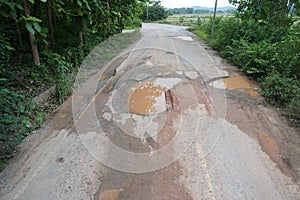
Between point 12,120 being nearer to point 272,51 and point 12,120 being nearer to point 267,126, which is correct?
point 267,126

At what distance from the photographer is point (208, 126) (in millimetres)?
4113

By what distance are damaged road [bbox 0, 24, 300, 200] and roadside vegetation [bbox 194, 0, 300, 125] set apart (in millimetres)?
526

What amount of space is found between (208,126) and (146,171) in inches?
67.2

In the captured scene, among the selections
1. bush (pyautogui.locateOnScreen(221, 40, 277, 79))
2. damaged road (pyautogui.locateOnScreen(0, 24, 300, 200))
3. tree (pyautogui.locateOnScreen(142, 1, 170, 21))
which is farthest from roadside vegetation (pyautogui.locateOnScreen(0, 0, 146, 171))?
tree (pyautogui.locateOnScreen(142, 1, 170, 21))

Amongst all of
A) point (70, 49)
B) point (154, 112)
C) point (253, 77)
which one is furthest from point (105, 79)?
point (253, 77)

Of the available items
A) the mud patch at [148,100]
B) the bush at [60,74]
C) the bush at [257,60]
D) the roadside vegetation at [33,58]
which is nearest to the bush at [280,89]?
the bush at [257,60]

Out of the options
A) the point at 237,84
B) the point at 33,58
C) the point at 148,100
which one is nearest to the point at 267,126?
the point at 237,84

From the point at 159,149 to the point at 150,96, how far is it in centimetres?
214

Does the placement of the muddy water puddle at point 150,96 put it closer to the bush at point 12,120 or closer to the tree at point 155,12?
the bush at point 12,120

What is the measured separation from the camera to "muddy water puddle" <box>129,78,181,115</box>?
4.75m

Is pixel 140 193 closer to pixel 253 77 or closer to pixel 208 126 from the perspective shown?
pixel 208 126

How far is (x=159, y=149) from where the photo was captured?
11.3 feet

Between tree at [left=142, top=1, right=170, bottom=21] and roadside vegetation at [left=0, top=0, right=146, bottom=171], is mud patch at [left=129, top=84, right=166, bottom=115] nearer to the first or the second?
roadside vegetation at [left=0, top=0, right=146, bottom=171]

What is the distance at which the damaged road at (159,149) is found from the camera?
9.08ft
